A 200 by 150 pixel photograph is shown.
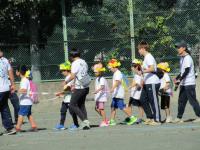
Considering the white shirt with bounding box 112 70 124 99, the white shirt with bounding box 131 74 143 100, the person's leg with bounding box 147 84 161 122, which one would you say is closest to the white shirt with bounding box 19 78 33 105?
the white shirt with bounding box 112 70 124 99

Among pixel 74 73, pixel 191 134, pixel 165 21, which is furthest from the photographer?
pixel 165 21

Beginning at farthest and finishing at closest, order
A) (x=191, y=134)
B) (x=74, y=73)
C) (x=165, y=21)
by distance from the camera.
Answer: (x=165, y=21)
(x=74, y=73)
(x=191, y=134)

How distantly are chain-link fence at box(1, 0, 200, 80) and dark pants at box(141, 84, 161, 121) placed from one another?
9595 millimetres

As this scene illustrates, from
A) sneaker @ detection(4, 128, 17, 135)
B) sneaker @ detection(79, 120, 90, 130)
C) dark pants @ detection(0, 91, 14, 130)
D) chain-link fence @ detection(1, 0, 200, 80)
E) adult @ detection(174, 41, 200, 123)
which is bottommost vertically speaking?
sneaker @ detection(4, 128, 17, 135)

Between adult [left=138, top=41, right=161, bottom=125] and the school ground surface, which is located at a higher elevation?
adult [left=138, top=41, right=161, bottom=125]

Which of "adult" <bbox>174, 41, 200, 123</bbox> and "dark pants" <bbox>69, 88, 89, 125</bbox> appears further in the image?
"adult" <bbox>174, 41, 200, 123</bbox>

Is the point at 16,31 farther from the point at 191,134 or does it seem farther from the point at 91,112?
the point at 191,134

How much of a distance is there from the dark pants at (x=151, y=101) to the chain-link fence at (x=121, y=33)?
9595 millimetres

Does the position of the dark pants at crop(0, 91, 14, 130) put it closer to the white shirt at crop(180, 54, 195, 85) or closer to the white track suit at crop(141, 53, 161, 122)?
the white track suit at crop(141, 53, 161, 122)

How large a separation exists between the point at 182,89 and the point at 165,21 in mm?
9756

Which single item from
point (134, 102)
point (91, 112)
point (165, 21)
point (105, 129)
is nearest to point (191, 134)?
point (105, 129)

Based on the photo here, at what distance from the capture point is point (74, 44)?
80.8 ft

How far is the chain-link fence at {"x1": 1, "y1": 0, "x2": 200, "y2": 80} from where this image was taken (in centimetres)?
2422

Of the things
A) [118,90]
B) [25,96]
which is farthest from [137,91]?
[25,96]
